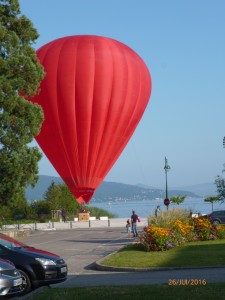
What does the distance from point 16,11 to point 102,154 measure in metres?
18.2

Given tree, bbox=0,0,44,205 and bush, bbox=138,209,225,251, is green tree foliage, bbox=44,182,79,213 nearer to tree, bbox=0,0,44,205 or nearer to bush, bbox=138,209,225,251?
bush, bbox=138,209,225,251

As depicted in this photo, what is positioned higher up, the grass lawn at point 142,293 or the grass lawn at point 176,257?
the grass lawn at point 176,257

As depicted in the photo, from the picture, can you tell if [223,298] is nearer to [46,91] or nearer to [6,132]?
[6,132]

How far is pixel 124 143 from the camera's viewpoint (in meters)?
43.7

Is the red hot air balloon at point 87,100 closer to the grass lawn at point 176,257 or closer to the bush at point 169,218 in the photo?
the bush at point 169,218

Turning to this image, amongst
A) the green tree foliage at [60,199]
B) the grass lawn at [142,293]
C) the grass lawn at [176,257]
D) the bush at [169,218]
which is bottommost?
the grass lawn at [142,293]

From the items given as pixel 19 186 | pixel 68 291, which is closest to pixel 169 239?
pixel 19 186

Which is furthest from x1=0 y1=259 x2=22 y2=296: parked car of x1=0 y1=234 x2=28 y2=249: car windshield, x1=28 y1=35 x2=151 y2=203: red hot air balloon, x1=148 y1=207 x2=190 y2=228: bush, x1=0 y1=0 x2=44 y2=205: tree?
x1=28 y1=35 x2=151 y2=203: red hot air balloon

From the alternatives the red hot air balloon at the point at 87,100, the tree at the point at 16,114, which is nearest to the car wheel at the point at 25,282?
the tree at the point at 16,114

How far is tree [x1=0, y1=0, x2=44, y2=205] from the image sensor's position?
2400cm

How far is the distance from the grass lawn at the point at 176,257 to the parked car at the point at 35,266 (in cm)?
511

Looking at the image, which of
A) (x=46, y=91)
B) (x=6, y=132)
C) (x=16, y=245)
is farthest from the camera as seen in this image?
(x=46, y=91)

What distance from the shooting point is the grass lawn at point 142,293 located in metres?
12.0

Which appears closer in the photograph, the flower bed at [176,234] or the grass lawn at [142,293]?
the grass lawn at [142,293]
